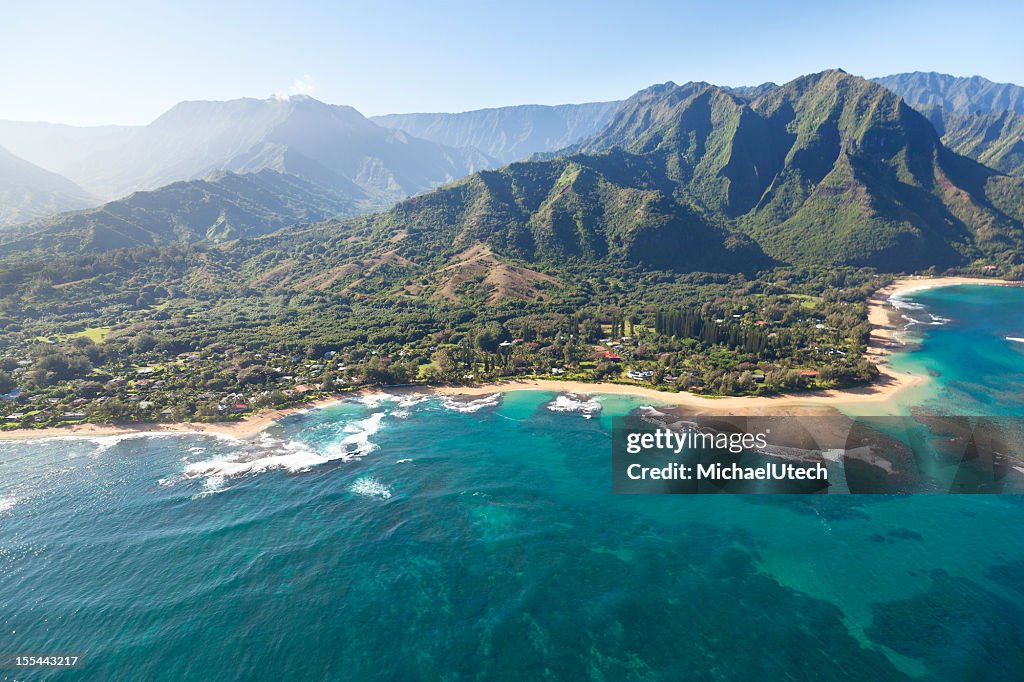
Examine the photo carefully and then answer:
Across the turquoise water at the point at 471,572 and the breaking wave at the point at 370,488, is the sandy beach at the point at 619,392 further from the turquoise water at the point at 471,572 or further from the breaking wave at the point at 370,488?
the breaking wave at the point at 370,488

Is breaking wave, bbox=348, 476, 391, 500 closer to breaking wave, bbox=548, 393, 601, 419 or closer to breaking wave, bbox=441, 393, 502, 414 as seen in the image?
breaking wave, bbox=441, 393, 502, 414

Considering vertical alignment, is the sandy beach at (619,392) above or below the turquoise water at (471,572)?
above

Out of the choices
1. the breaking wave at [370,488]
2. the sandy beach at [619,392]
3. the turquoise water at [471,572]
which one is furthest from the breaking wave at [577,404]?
the breaking wave at [370,488]

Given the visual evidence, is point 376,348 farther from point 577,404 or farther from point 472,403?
point 577,404

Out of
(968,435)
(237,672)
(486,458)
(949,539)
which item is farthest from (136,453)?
(968,435)

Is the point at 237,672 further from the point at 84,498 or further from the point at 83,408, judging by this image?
the point at 83,408

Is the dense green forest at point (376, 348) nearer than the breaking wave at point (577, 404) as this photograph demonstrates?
No

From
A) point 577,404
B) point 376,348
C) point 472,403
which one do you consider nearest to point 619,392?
point 577,404
